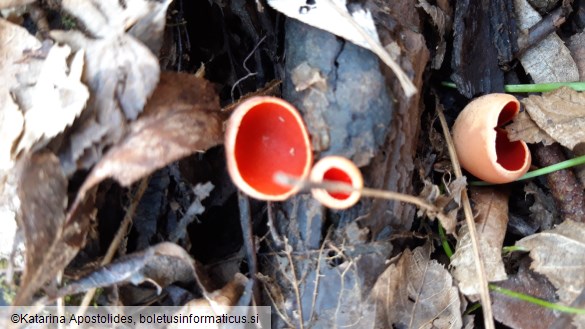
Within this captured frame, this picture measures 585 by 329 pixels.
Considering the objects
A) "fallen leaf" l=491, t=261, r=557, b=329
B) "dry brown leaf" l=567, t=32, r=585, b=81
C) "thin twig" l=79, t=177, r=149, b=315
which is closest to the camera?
"thin twig" l=79, t=177, r=149, b=315

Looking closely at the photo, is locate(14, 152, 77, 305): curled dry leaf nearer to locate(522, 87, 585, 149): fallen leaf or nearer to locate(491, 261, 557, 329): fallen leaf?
locate(491, 261, 557, 329): fallen leaf

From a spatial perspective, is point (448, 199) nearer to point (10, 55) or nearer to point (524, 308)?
point (524, 308)

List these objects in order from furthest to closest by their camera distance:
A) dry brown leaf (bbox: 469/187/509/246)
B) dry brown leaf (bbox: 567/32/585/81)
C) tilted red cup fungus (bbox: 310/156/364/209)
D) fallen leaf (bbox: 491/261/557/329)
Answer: dry brown leaf (bbox: 567/32/585/81) < dry brown leaf (bbox: 469/187/509/246) < fallen leaf (bbox: 491/261/557/329) < tilted red cup fungus (bbox: 310/156/364/209)

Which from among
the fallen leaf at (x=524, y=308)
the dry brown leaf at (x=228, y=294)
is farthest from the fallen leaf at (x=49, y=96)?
the fallen leaf at (x=524, y=308)

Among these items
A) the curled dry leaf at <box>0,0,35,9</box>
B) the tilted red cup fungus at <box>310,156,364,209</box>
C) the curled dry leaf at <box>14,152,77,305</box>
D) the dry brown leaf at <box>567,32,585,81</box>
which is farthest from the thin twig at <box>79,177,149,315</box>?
the dry brown leaf at <box>567,32,585,81</box>

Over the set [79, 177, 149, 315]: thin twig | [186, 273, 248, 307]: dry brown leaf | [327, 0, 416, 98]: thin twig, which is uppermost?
[327, 0, 416, 98]: thin twig
